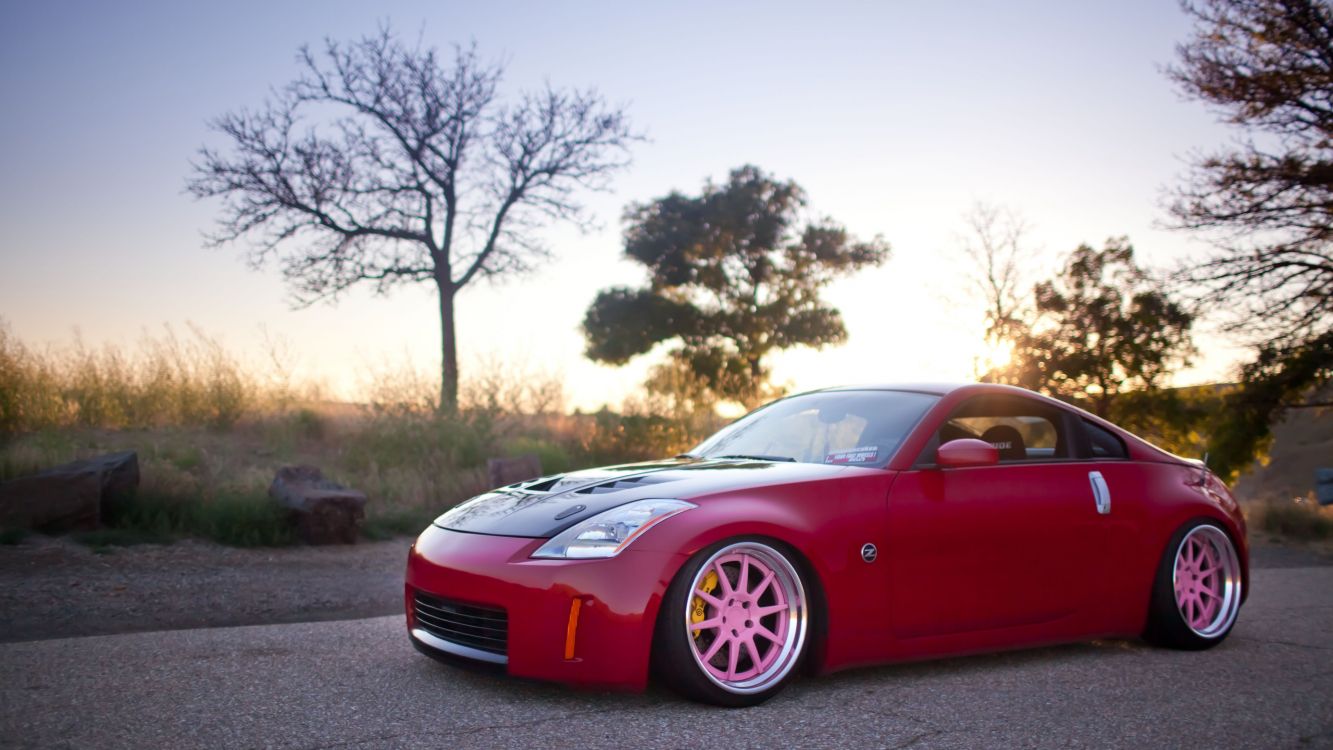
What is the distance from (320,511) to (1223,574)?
7.31 m

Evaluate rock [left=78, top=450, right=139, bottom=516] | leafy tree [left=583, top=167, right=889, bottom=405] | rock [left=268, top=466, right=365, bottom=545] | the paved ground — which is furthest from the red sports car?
leafy tree [left=583, top=167, right=889, bottom=405]

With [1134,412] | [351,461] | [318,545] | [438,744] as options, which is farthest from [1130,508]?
[1134,412]

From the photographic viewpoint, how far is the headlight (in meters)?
4.09

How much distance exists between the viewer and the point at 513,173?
24.2 metres

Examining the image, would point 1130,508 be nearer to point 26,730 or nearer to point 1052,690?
point 1052,690

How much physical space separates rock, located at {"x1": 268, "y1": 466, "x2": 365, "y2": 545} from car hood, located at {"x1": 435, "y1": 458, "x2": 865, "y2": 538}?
17.2ft

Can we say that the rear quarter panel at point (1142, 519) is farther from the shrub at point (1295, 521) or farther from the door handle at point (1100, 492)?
the shrub at point (1295, 521)

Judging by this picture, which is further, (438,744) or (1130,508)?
(1130,508)

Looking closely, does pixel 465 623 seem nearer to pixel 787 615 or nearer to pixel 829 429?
pixel 787 615

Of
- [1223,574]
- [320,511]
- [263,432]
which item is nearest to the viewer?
[1223,574]

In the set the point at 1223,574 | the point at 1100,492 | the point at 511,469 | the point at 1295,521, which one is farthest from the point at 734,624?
the point at 1295,521

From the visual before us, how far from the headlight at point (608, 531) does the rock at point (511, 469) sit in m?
7.65

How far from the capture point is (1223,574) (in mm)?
5859

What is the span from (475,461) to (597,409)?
3.04 meters
